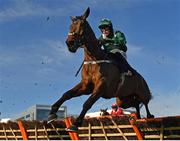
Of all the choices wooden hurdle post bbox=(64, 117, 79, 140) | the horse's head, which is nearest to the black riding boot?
the horse's head

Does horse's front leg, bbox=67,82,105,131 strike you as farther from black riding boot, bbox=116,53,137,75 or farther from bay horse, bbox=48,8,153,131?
black riding boot, bbox=116,53,137,75

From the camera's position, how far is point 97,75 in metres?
9.09

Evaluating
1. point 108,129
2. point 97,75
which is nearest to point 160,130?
point 108,129

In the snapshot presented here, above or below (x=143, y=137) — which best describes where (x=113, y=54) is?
above

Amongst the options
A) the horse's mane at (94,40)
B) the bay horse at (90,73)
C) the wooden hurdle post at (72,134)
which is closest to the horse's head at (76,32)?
the bay horse at (90,73)

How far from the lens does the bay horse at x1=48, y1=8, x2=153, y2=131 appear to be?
8.81 m

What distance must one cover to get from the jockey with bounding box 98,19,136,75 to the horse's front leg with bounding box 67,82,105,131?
1208 millimetres

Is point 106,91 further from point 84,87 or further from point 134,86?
point 134,86

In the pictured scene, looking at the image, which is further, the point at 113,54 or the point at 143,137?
the point at 113,54

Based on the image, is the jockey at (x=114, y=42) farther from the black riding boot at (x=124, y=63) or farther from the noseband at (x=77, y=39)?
the noseband at (x=77, y=39)

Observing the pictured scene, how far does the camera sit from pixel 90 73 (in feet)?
30.1

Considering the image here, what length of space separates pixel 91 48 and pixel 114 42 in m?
0.85

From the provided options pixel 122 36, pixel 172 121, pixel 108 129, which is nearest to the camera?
pixel 172 121

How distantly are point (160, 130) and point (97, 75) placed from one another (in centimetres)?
195
